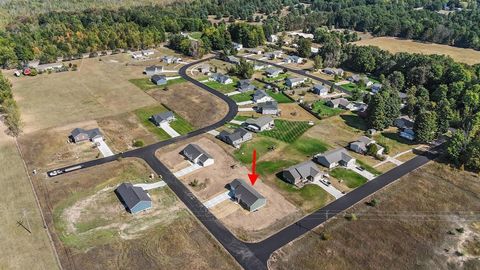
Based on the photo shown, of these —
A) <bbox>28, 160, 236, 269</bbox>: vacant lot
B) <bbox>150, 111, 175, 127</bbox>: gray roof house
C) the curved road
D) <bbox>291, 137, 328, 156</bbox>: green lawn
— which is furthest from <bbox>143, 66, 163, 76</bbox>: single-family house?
<bbox>291, 137, 328, 156</bbox>: green lawn

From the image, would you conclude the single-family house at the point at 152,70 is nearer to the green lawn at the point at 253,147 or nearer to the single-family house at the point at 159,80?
the single-family house at the point at 159,80

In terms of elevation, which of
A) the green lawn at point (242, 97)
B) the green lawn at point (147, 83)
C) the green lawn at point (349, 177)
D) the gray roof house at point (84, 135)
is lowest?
the green lawn at point (147, 83)

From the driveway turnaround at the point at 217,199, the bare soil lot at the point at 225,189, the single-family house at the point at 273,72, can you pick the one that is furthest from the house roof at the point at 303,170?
the single-family house at the point at 273,72

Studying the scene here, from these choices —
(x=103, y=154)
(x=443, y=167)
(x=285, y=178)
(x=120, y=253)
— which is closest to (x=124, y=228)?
(x=120, y=253)

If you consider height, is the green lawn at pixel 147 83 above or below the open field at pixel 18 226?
above

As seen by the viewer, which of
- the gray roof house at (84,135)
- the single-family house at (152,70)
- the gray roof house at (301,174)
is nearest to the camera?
the gray roof house at (301,174)

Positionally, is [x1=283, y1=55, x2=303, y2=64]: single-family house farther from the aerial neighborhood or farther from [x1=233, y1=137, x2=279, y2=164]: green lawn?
[x1=233, y1=137, x2=279, y2=164]: green lawn

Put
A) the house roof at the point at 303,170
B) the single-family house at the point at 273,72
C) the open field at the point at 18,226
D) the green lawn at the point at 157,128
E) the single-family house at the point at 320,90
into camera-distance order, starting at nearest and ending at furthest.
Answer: the open field at the point at 18,226, the house roof at the point at 303,170, the green lawn at the point at 157,128, the single-family house at the point at 320,90, the single-family house at the point at 273,72

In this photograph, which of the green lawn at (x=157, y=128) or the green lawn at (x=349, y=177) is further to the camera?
the green lawn at (x=157, y=128)
